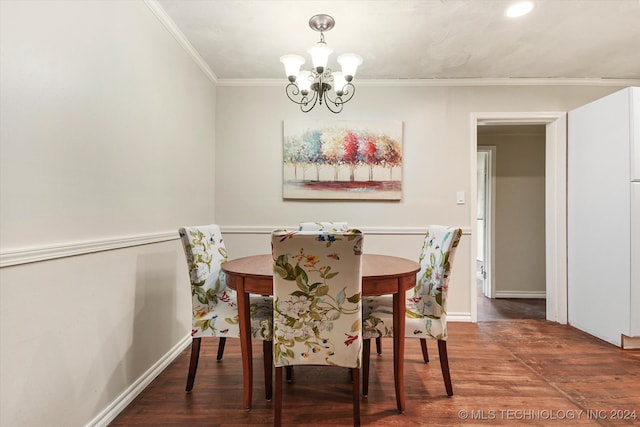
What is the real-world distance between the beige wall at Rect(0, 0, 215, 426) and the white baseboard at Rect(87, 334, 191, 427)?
26 mm

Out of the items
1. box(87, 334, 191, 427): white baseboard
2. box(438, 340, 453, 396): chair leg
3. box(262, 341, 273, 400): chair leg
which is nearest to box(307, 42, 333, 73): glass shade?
box(262, 341, 273, 400): chair leg

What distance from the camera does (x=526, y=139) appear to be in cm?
400

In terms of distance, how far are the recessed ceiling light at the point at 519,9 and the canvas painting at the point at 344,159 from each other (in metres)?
1.20

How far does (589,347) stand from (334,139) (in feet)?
8.78

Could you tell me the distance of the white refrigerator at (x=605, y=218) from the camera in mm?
2332

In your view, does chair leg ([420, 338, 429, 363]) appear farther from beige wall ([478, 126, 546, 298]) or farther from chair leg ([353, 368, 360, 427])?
beige wall ([478, 126, 546, 298])

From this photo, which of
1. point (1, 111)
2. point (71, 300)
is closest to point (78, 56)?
point (1, 111)

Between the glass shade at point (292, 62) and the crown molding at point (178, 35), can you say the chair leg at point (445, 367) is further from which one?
the crown molding at point (178, 35)

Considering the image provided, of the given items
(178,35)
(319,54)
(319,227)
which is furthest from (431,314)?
(178,35)

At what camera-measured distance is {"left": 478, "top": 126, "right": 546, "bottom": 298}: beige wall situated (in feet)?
13.1

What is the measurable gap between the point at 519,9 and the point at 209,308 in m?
2.64

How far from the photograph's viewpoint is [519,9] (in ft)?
6.50

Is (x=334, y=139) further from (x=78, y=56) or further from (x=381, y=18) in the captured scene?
(x=78, y=56)

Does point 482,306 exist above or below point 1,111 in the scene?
below
